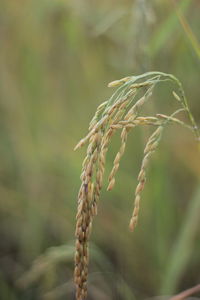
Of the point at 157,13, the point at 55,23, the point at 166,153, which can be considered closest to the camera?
the point at 166,153

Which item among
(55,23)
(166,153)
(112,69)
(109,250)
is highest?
(55,23)

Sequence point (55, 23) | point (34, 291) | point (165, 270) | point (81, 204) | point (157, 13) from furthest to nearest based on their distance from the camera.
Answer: point (55, 23)
point (157, 13)
point (34, 291)
point (165, 270)
point (81, 204)

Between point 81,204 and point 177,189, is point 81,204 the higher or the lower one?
the higher one

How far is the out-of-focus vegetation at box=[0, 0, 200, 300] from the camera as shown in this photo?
1.79 meters

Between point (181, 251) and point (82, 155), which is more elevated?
point (82, 155)

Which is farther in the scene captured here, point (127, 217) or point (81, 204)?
point (127, 217)

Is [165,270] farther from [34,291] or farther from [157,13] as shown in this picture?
[157,13]

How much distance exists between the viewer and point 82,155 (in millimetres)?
2252

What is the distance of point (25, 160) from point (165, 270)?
0.81 m

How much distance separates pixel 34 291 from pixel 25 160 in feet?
2.01

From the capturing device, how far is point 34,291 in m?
1.89

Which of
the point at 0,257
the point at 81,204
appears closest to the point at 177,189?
the point at 0,257

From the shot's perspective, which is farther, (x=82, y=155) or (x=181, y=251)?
(x=82, y=155)

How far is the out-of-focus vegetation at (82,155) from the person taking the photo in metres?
1.79
